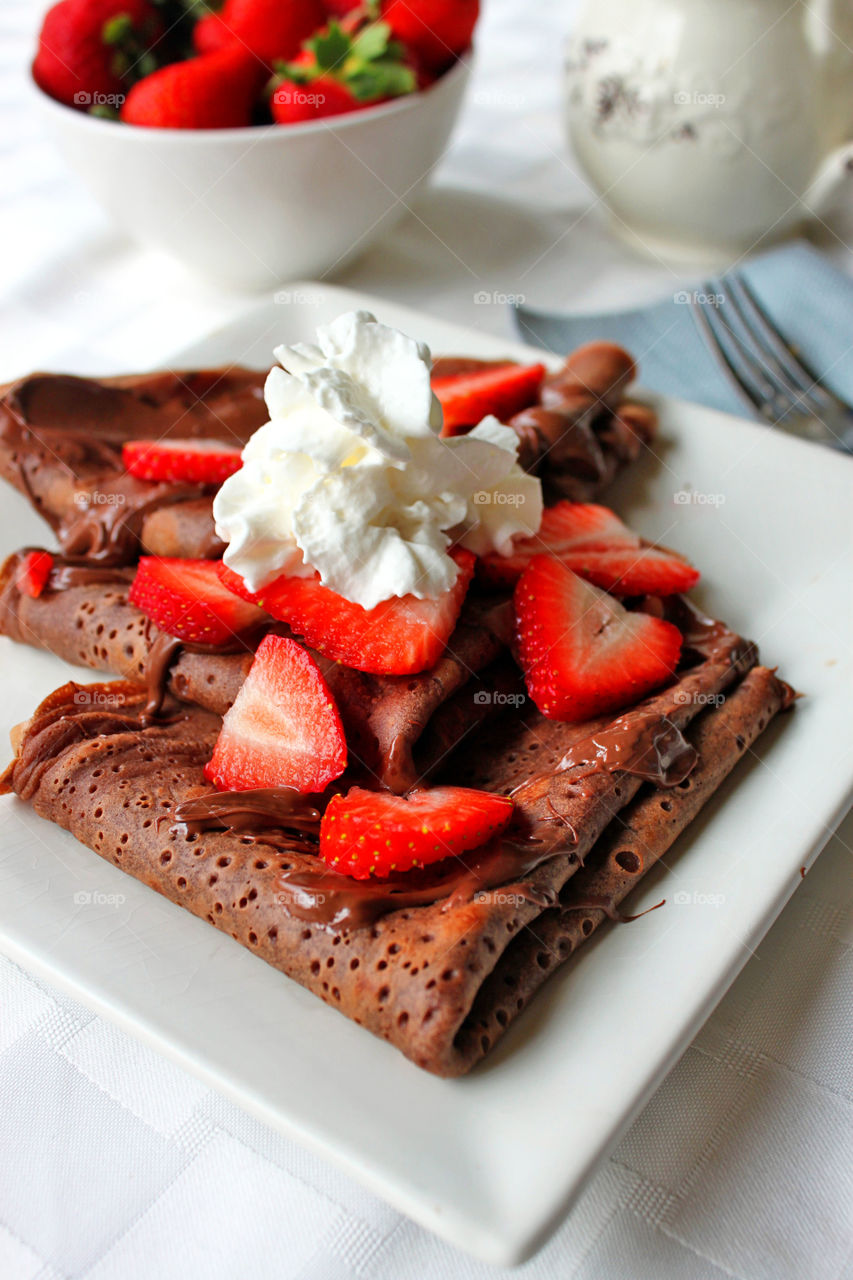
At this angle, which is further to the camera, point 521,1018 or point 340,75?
point 340,75

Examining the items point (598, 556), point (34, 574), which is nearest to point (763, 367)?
point (598, 556)

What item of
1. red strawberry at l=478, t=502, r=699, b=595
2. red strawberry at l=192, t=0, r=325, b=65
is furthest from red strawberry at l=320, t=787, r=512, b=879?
red strawberry at l=192, t=0, r=325, b=65

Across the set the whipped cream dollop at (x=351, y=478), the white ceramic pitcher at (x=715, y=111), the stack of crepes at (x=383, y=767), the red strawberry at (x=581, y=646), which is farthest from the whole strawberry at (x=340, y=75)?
the red strawberry at (x=581, y=646)

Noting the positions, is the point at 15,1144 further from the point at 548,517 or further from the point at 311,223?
the point at 311,223

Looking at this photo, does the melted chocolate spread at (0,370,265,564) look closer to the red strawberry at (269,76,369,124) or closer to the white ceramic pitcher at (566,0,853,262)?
the red strawberry at (269,76,369,124)

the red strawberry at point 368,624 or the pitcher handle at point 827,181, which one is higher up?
the pitcher handle at point 827,181

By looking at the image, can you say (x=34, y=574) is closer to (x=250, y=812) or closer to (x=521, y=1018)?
(x=250, y=812)

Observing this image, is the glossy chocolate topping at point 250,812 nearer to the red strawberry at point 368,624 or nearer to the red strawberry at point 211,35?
the red strawberry at point 368,624
